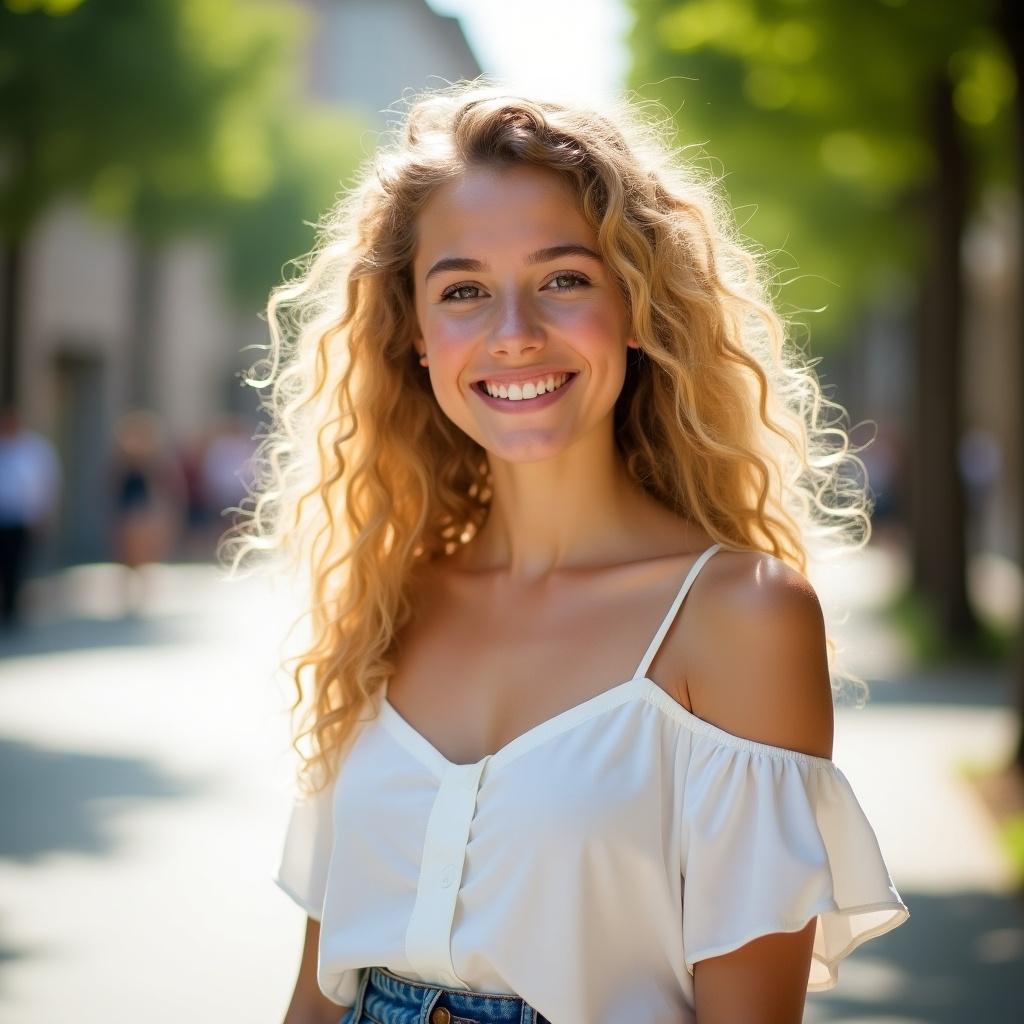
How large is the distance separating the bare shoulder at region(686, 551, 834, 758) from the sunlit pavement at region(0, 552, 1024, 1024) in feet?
2.05

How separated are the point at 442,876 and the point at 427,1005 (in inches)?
7.8

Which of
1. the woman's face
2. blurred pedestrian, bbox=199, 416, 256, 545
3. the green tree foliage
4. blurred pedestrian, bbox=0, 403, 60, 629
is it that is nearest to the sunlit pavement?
the woman's face

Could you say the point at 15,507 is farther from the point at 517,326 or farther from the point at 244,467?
the point at 517,326

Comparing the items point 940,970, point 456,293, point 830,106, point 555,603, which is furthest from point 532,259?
point 830,106

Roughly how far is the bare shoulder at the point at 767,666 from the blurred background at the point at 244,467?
1.84 ft

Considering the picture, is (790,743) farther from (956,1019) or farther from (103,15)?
(103,15)

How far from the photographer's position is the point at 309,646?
122 inches

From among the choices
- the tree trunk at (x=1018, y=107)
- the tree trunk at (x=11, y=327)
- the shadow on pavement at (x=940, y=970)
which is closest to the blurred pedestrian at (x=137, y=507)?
the tree trunk at (x=11, y=327)

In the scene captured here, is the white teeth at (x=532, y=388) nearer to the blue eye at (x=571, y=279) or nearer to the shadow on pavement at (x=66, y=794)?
the blue eye at (x=571, y=279)

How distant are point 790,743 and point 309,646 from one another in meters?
1.09

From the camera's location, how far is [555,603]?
2.74 metres

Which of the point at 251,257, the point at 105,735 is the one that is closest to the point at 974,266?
the point at 251,257

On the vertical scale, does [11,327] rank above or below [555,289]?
above

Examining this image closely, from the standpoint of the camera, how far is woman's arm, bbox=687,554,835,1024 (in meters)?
2.29
